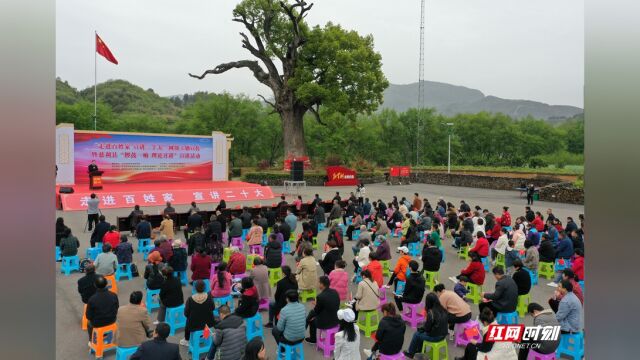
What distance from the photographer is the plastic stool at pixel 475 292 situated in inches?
308

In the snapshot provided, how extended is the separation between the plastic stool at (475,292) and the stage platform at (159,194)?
15.4 m

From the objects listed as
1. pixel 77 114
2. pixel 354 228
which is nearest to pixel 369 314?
pixel 354 228

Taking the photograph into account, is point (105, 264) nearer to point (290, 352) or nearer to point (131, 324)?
point (131, 324)

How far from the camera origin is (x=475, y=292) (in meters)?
7.84

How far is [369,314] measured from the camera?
250 inches

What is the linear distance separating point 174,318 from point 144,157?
58.8ft

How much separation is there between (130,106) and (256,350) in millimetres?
76903

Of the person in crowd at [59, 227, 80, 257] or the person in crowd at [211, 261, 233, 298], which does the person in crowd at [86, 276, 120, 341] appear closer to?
the person in crowd at [211, 261, 233, 298]

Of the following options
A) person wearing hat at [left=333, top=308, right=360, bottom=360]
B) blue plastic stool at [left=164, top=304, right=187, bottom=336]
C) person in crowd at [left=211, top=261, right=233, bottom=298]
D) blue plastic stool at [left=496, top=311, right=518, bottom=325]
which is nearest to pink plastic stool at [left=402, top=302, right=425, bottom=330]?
blue plastic stool at [left=496, top=311, right=518, bottom=325]

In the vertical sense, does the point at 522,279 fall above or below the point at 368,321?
above

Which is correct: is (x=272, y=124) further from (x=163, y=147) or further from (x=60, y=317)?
(x=60, y=317)

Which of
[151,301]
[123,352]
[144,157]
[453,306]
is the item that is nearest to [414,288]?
[453,306]

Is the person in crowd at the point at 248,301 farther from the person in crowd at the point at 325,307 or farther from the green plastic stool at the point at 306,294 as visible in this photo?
the green plastic stool at the point at 306,294

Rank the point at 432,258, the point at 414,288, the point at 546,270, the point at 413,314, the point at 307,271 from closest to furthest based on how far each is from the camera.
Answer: the point at 414,288
the point at 413,314
the point at 307,271
the point at 432,258
the point at 546,270
